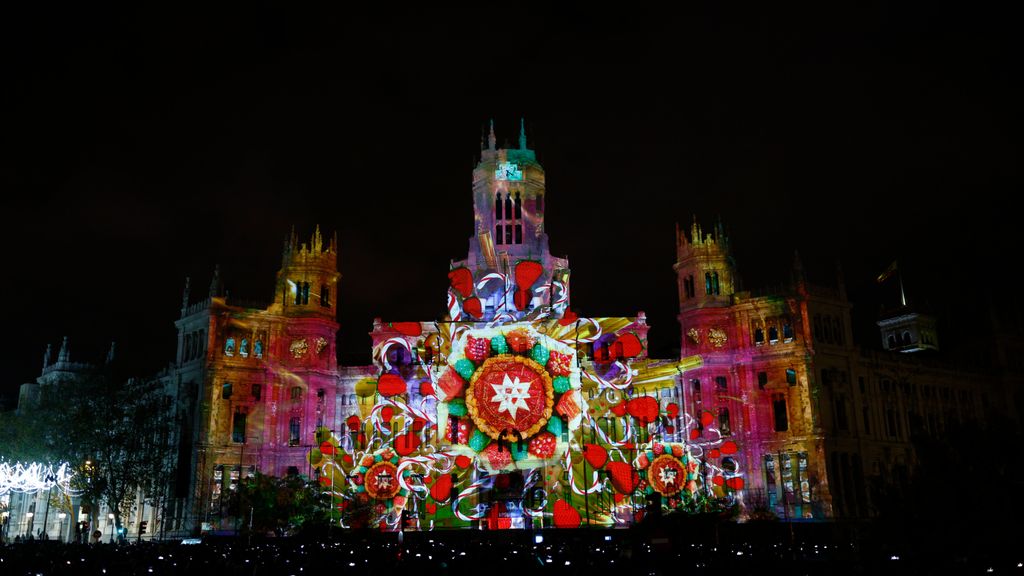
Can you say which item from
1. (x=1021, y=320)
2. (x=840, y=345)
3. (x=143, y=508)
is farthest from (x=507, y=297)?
(x=1021, y=320)

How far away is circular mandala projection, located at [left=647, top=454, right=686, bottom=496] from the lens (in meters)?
81.2

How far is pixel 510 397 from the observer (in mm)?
83438

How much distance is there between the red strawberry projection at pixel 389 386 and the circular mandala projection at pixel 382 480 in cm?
637

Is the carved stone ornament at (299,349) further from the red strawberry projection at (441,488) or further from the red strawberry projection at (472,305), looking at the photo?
the red strawberry projection at (441,488)

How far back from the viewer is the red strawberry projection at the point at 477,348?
85.1 meters

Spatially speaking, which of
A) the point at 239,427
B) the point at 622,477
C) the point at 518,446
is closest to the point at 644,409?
the point at 622,477

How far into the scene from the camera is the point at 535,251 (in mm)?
102188

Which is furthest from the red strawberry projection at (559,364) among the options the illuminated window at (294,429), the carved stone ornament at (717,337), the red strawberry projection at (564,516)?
the illuminated window at (294,429)

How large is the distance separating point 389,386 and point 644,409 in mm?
23673

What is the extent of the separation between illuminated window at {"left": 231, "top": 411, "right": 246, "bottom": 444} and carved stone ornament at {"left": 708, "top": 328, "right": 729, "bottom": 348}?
4812 cm

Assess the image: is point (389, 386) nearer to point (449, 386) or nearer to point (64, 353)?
point (449, 386)

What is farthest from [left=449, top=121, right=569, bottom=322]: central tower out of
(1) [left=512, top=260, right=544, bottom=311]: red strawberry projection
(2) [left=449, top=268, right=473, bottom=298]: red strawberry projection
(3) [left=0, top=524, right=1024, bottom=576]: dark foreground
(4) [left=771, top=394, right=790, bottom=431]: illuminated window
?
(3) [left=0, top=524, right=1024, bottom=576]: dark foreground

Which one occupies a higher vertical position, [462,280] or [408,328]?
[462,280]

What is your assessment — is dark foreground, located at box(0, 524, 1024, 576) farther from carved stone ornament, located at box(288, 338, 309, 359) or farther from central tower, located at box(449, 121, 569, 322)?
central tower, located at box(449, 121, 569, 322)
